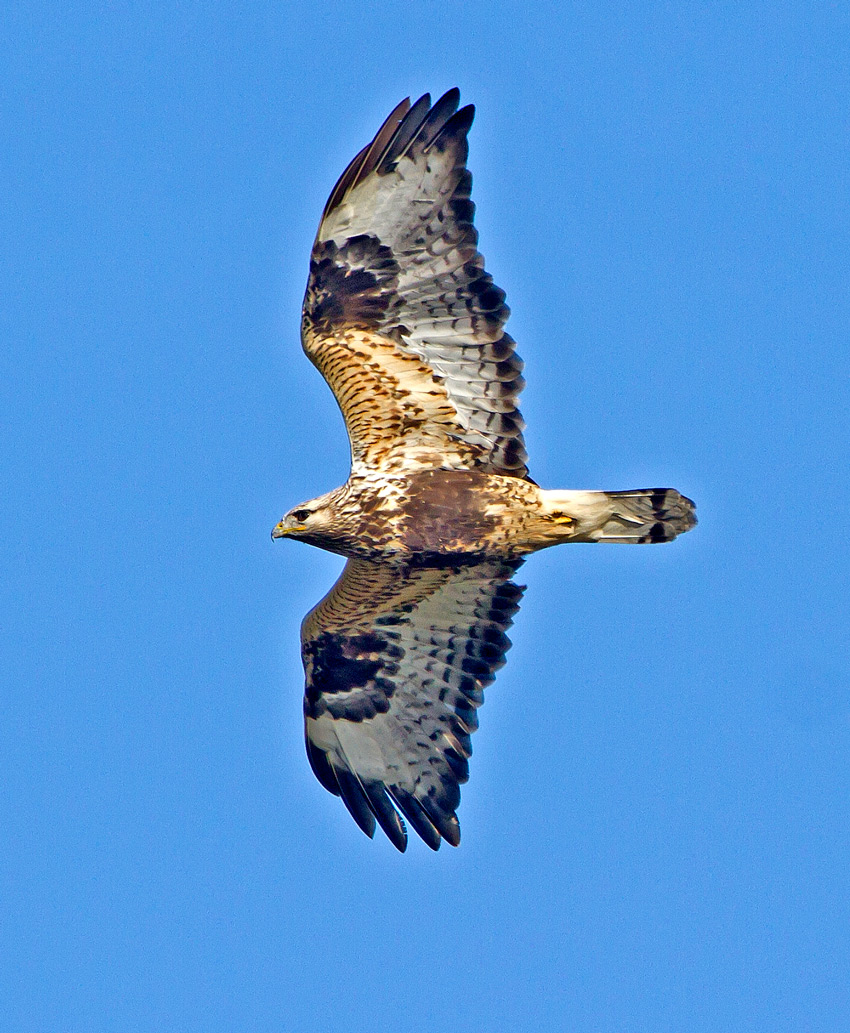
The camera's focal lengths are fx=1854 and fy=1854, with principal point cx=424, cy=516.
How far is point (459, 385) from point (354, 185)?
5.04 ft

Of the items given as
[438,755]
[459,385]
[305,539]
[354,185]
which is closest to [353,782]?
[438,755]

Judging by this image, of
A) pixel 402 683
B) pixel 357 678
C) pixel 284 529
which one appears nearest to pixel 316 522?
pixel 284 529

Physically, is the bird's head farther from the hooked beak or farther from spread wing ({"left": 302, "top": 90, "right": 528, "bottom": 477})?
spread wing ({"left": 302, "top": 90, "right": 528, "bottom": 477})

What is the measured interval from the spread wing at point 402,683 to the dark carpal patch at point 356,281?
6.03ft

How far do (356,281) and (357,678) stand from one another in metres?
3.03

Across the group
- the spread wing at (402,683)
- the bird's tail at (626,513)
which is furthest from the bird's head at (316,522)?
the bird's tail at (626,513)

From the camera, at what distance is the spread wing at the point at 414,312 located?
12.6 m

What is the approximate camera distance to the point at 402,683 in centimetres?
1380

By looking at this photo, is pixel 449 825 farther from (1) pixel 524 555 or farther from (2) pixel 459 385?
(2) pixel 459 385

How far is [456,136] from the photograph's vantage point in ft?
41.2

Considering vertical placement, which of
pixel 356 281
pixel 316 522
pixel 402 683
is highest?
pixel 356 281

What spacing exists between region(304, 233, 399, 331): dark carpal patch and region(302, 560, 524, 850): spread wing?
1.84 metres

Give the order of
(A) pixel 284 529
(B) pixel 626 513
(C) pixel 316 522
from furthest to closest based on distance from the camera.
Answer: (A) pixel 284 529 < (C) pixel 316 522 < (B) pixel 626 513

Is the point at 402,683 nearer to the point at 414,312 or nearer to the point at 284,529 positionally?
the point at 284,529
